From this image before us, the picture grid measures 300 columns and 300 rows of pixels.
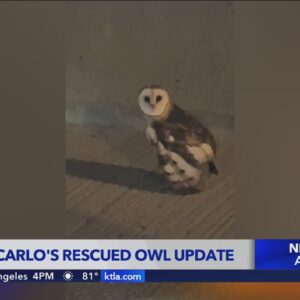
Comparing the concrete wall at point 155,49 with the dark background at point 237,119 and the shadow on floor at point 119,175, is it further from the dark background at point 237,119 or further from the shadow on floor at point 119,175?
the shadow on floor at point 119,175

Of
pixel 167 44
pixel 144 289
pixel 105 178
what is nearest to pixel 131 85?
pixel 167 44

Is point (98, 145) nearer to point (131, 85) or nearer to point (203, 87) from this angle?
point (131, 85)

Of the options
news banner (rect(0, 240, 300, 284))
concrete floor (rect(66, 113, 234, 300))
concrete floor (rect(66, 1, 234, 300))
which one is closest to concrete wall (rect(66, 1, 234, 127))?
concrete floor (rect(66, 1, 234, 300))

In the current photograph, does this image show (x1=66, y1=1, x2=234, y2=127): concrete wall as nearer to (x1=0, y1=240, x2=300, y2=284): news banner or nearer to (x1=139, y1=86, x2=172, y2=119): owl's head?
(x1=139, y1=86, x2=172, y2=119): owl's head

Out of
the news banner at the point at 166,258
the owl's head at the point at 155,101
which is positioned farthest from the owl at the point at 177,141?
the news banner at the point at 166,258

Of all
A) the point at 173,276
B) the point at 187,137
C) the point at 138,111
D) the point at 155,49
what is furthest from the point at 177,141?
the point at 173,276

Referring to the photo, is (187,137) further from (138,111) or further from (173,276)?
(173,276)

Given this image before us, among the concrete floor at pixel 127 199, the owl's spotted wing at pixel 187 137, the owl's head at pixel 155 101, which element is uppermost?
the owl's head at pixel 155 101
